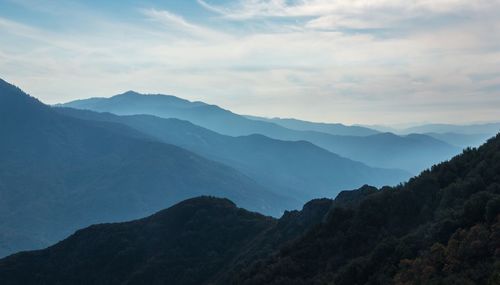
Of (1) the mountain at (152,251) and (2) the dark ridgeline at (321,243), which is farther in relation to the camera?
(1) the mountain at (152,251)

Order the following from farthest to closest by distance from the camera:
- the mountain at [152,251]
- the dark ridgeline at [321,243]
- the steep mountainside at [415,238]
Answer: the mountain at [152,251] → the dark ridgeline at [321,243] → the steep mountainside at [415,238]

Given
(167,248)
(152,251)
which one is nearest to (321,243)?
(167,248)

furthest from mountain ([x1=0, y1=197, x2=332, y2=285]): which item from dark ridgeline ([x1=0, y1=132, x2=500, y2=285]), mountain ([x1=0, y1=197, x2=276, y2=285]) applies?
dark ridgeline ([x1=0, y1=132, x2=500, y2=285])

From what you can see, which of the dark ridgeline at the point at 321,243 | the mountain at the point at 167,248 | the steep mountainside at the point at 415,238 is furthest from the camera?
the mountain at the point at 167,248

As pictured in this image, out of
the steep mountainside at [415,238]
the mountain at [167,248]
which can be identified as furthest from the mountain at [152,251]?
the steep mountainside at [415,238]

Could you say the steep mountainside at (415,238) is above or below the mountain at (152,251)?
above

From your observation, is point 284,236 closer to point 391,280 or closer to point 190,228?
point 190,228

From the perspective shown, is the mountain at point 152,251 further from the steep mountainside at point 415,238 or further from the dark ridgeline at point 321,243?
the steep mountainside at point 415,238

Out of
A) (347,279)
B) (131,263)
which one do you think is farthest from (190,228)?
(347,279)

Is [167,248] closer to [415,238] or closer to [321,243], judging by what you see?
Answer: [321,243]
